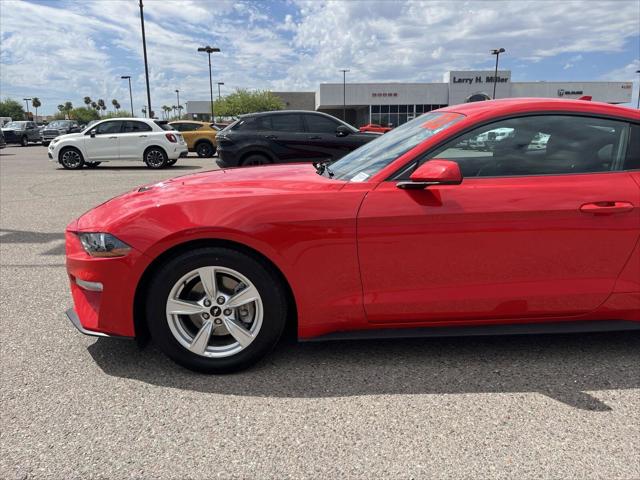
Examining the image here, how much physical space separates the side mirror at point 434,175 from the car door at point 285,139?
8440 mm

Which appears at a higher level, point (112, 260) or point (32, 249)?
point (112, 260)

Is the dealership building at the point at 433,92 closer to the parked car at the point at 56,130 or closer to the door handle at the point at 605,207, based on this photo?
the parked car at the point at 56,130

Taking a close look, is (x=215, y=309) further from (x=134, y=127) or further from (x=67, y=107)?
(x=67, y=107)

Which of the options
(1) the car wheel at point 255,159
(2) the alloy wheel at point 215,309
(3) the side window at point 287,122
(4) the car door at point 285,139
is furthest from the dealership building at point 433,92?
(2) the alloy wheel at point 215,309

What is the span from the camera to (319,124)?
11180 mm

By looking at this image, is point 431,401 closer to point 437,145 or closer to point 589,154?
point 437,145

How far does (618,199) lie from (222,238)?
7.25ft

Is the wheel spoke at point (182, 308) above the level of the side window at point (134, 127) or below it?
below

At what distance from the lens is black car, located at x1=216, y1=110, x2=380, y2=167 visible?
1095 centimetres

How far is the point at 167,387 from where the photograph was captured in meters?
2.76

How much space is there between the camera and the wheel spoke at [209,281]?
274 cm

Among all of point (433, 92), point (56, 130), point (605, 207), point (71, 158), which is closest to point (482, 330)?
point (605, 207)

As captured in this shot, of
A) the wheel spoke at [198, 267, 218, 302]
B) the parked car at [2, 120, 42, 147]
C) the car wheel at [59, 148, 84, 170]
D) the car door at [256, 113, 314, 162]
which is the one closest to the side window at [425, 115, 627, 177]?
the wheel spoke at [198, 267, 218, 302]

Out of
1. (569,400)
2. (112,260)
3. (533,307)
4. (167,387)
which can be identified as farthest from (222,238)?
(569,400)
